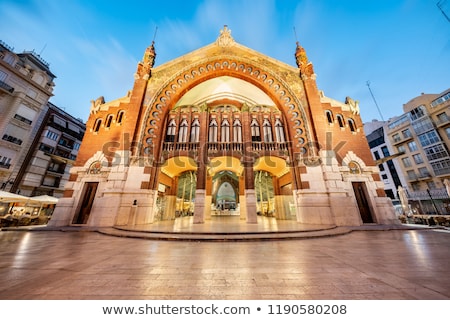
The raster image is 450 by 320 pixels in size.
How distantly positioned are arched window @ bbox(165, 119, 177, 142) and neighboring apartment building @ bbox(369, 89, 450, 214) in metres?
31.4

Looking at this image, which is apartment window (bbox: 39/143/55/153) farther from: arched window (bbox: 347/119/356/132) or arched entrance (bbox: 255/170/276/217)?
arched window (bbox: 347/119/356/132)

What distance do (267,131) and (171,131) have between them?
9.15 meters

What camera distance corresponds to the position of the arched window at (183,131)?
1506cm

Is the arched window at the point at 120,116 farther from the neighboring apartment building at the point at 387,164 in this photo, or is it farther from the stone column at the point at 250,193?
the neighboring apartment building at the point at 387,164

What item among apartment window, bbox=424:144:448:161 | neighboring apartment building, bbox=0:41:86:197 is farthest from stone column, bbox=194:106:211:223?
apartment window, bbox=424:144:448:161

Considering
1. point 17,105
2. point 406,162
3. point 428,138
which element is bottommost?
point 406,162

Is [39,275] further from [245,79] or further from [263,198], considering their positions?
[263,198]

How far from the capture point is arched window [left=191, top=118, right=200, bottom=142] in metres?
15.0

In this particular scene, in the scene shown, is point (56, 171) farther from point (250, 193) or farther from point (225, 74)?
point (250, 193)

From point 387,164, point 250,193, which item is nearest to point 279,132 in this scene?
point 250,193

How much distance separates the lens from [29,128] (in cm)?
2288

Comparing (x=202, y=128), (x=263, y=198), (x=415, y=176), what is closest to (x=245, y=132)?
(x=202, y=128)

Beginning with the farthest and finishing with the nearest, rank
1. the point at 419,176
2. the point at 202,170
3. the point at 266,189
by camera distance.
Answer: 1. the point at 419,176
2. the point at 266,189
3. the point at 202,170
